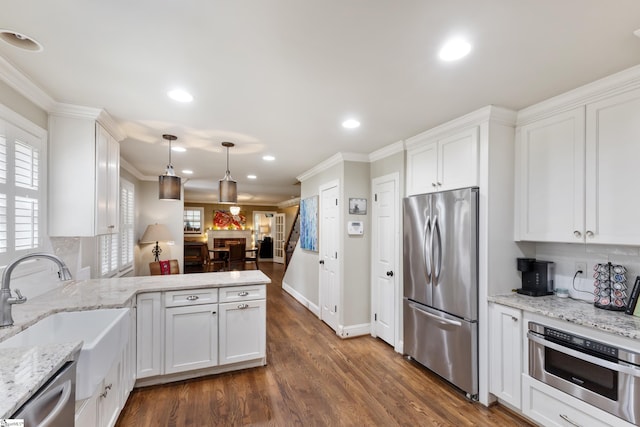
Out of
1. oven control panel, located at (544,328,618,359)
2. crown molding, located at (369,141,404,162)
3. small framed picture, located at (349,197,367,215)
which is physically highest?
crown molding, located at (369,141,404,162)

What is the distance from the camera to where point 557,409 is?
1944 mm

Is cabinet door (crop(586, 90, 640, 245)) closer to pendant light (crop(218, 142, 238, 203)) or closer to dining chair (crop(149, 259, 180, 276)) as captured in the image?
pendant light (crop(218, 142, 238, 203))

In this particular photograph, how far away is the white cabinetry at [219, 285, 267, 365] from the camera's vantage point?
2816mm

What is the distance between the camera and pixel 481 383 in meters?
2.37

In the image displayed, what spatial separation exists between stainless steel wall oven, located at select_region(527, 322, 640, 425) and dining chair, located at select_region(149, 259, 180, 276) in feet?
15.4

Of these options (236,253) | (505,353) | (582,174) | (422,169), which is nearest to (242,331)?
(505,353)

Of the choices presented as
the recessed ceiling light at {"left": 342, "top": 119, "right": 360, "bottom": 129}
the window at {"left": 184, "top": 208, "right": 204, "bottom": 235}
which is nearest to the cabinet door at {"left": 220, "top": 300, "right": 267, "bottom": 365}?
the recessed ceiling light at {"left": 342, "top": 119, "right": 360, "bottom": 129}

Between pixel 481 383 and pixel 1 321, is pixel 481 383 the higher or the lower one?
the lower one

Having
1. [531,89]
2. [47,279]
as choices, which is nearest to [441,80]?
[531,89]

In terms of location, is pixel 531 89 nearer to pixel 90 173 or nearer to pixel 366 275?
pixel 366 275

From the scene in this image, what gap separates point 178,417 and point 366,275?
2515mm

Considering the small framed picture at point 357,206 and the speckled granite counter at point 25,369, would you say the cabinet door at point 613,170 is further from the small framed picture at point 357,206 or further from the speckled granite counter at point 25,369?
the speckled granite counter at point 25,369

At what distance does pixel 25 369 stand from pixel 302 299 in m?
4.53

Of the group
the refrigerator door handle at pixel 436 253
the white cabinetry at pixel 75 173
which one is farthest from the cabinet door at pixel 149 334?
the refrigerator door handle at pixel 436 253
